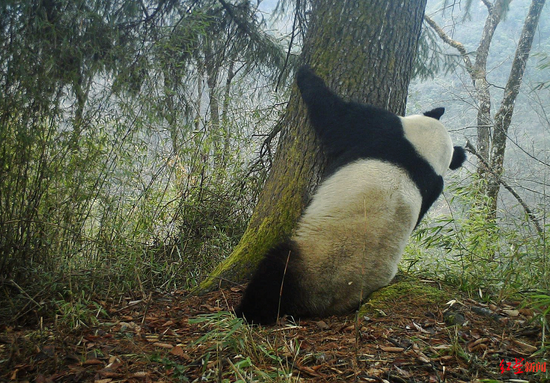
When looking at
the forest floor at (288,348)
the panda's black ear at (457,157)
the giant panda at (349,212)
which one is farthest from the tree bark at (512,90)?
the forest floor at (288,348)

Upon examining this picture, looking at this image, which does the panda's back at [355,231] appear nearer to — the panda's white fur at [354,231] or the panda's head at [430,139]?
the panda's white fur at [354,231]

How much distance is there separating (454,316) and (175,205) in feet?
10.6

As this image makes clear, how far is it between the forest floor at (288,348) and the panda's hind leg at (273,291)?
0.13 m

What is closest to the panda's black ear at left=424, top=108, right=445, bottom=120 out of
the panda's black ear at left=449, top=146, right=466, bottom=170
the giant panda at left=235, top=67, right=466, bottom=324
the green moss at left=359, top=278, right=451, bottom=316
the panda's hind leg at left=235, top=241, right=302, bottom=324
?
the panda's black ear at left=449, top=146, right=466, bottom=170

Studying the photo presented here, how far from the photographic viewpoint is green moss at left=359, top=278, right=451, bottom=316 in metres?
3.25

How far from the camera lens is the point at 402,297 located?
3387 mm

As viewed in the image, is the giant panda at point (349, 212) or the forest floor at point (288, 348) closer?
the forest floor at point (288, 348)

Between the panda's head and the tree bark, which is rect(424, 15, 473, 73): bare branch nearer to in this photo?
the tree bark

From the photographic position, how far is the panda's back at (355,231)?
323 centimetres

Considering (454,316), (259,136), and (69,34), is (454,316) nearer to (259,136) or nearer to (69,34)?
(259,136)

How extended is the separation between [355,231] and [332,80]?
59.8 inches

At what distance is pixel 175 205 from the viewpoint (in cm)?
487

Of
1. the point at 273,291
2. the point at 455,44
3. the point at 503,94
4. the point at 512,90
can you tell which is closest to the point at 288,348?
the point at 273,291

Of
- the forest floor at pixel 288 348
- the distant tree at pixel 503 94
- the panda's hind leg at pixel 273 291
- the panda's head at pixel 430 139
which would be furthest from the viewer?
the distant tree at pixel 503 94
